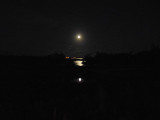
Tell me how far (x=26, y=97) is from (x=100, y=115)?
222cm

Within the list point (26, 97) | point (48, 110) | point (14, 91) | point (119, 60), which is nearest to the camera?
point (48, 110)

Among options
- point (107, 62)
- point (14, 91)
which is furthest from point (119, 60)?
point (14, 91)

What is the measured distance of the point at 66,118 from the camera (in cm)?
215

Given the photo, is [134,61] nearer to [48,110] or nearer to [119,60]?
[119,60]

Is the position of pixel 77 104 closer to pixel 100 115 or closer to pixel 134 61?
pixel 100 115

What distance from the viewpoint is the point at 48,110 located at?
278cm

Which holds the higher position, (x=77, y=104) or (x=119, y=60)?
(x=119, y=60)

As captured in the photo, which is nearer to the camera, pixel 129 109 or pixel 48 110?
pixel 129 109

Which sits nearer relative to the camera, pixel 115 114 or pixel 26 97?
pixel 115 114

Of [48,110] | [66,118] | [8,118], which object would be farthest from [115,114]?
[8,118]

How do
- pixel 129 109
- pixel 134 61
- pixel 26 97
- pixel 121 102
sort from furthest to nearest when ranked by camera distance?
pixel 134 61
pixel 26 97
pixel 121 102
pixel 129 109

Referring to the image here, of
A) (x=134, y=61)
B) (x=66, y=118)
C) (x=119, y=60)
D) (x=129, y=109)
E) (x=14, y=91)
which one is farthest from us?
(x=119, y=60)

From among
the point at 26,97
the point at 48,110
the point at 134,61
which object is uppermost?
the point at 134,61

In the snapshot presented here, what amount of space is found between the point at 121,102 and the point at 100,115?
1.70ft
